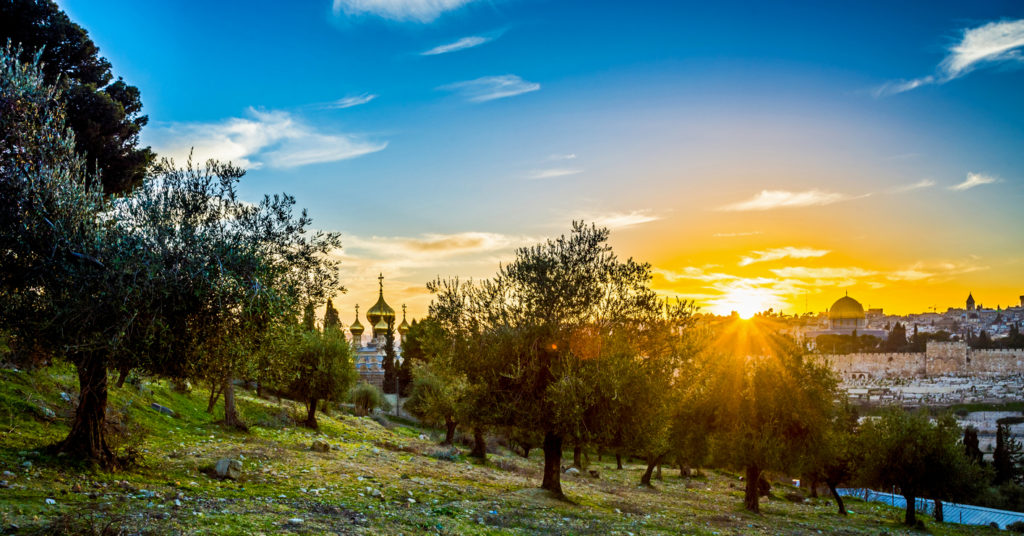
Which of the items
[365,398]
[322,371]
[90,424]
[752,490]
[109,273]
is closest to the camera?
[109,273]

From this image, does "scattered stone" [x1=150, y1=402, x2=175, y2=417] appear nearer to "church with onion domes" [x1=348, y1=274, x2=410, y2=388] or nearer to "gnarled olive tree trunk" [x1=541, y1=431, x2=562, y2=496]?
"gnarled olive tree trunk" [x1=541, y1=431, x2=562, y2=496]

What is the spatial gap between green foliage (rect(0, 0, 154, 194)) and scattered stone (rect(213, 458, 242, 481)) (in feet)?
48.3

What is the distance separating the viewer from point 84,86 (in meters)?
26.8

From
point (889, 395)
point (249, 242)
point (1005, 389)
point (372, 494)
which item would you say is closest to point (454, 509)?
point (372, 494)

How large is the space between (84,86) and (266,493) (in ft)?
68.6

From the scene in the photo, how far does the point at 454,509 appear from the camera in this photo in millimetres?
17359

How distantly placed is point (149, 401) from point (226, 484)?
17162mm

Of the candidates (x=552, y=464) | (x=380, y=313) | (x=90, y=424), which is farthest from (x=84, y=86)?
(x=380, y=313)

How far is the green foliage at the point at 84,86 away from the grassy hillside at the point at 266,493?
920 cm

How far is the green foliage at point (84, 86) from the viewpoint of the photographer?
2636 cm

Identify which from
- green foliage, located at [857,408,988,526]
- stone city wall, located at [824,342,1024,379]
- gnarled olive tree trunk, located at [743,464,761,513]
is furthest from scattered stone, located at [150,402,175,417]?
stone city wall, located at [824,342,1024,379]

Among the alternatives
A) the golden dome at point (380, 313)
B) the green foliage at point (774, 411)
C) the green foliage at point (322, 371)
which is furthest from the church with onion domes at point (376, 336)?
the green foliage at point (774, 411)

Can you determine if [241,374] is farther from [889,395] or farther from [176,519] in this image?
[889,395]

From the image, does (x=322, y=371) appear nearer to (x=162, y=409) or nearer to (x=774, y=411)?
(x=162, y=409)
